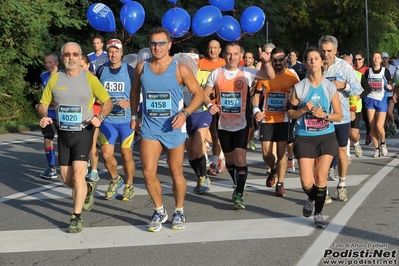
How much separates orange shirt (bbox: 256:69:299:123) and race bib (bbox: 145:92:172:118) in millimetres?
2478

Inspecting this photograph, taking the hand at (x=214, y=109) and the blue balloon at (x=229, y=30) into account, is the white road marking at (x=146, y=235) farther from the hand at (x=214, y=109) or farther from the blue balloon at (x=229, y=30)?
the blue balloon at (x=229, y=30)

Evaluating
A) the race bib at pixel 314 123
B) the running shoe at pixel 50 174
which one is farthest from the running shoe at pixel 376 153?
the race bib at pixel 314 123

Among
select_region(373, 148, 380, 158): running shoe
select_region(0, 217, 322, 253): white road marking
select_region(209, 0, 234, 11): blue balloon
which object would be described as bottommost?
select_region(373, 148, 380, 158): running shoe

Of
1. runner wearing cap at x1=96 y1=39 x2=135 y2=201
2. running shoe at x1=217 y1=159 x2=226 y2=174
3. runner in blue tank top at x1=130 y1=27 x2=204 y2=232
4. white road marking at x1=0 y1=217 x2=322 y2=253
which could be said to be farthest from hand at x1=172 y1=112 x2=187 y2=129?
running shoe at x1=217 y1=159 x2=226 y2=174

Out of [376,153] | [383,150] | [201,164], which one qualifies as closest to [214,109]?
[201,164]

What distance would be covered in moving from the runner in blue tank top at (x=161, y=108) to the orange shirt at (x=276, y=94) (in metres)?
2.29

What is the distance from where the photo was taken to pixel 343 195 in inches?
376

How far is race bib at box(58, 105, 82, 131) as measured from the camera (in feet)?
26.8

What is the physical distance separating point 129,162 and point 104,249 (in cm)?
284

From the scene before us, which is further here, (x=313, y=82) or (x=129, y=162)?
(x=129, y=162)

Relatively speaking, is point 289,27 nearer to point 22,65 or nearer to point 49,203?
point 22,65

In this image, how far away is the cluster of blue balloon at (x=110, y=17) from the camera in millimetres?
14234

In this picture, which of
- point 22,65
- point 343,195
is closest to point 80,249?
point 343,195

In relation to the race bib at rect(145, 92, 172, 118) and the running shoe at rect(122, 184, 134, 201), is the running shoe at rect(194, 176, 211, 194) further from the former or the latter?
the race bib at rect(145, 92, 172, 118)
